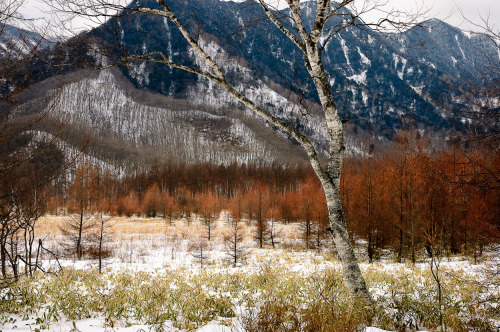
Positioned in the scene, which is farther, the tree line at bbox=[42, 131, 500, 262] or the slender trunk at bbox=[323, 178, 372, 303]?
the tree line at bbox=[42, 131, 500, 262]

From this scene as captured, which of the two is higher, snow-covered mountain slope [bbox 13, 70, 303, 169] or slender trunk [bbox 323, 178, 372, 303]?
snow-covered mountain slope [bbox 13, 70, 303, 169]

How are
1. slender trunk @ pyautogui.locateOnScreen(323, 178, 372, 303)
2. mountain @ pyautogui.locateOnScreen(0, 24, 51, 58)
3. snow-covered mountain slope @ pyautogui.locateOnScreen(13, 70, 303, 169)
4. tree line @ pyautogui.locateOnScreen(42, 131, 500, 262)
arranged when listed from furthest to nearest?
snow-covered mountain slope @ pyautogui.locateOnScreen(13, 70, 303, 169), tree line @ pyautogui.locateOnScreen(42, 131, 500, 262), slender trunk @ pyautogui.locateOnScreen(323, 178, 372, 303), mountain @ pyautogui.locateOnScreen(0, 24, 51, 58)

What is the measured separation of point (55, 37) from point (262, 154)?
6301 inches

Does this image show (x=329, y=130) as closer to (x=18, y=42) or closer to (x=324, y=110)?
(x=324, y=110)

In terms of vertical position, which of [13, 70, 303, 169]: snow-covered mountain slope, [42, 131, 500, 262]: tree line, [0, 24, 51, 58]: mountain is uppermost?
[13, 70, 303, 169]: snow-covered mountain slope

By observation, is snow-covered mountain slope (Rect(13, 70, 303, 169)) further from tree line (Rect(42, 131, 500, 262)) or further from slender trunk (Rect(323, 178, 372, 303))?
slender trunk (Rect(323, 178, 372, 303))

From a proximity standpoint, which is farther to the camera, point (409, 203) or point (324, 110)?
point (409, 203)

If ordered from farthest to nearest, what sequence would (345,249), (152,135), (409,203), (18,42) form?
(152,135), (409,203), (345,249), (18,42)

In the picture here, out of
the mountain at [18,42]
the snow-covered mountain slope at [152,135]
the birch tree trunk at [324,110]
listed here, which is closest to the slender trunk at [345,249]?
the birch tree trunk at [324,110]

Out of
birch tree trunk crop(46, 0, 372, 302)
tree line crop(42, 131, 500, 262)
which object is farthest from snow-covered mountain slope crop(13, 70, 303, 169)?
birch tree trunk crop(46, 0, 372, 302)

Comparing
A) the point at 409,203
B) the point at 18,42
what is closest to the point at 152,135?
the point at 409,203

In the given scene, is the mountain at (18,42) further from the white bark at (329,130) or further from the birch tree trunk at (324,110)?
the white bark at (329,130)

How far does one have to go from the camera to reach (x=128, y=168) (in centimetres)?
12812

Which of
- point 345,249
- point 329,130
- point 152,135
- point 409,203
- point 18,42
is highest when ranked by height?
point 152,135
